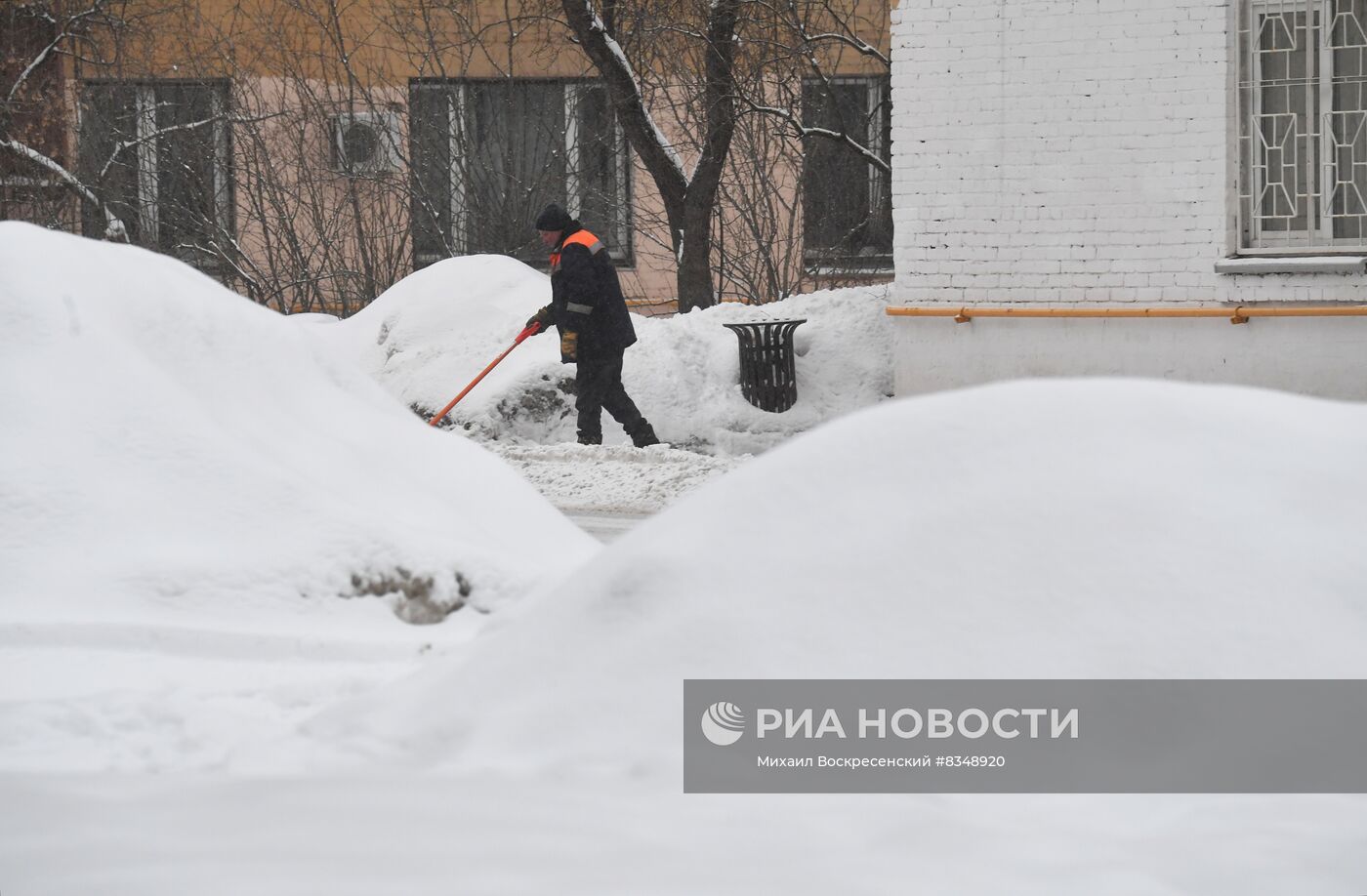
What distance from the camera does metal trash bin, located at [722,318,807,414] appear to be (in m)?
11.1

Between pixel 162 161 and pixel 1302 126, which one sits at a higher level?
pixel 162 161

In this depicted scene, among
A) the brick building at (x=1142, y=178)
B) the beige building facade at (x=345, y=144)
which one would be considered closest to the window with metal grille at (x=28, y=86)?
the beige building facade at (x=345, y=144)

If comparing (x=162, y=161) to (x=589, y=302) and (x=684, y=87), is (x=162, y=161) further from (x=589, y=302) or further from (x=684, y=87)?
(x=589, y=302)

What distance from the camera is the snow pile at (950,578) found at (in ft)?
10.2

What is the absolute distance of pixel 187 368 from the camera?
506 cm

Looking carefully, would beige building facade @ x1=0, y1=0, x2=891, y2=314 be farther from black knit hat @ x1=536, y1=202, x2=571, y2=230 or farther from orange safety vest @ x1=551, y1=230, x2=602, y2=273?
orange safety vest @ x1=551, y1=230, x2=602, y2=273

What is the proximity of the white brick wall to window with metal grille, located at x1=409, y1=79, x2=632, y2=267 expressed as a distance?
5.97 metres

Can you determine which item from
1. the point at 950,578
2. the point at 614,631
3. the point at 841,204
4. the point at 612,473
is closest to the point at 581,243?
the point at 612,473

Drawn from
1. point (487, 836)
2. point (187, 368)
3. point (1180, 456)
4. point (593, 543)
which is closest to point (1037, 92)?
point (593, 543)

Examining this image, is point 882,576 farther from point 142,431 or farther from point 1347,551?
point 142,431

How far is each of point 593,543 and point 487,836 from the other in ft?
9.00

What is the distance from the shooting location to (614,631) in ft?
10.9

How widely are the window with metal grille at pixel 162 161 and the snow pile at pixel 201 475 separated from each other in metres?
11.1

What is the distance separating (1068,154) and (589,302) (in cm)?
305
